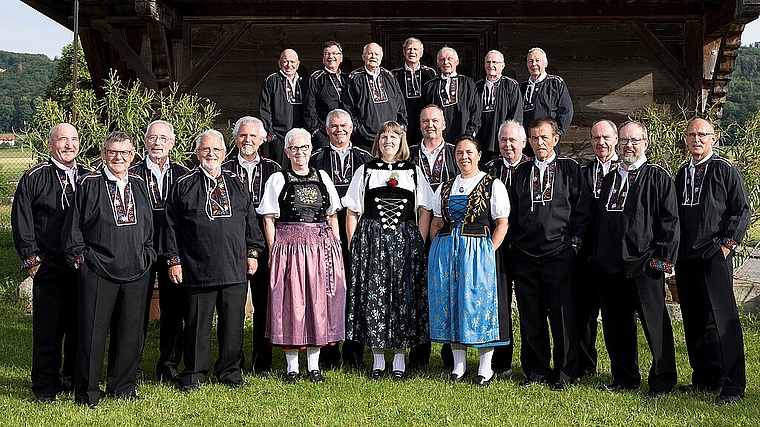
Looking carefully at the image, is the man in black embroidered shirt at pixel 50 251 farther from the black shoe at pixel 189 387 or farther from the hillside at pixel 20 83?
the hillside at pixel 20 83

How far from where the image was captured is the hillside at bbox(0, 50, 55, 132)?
2402 centimetres

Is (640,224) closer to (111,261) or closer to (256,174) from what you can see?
(256,174)

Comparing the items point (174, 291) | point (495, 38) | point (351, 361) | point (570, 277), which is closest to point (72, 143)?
point (174, 291)

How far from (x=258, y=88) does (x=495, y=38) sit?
2715 mm

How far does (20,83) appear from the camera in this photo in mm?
31938

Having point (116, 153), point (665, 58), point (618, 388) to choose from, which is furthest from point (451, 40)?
point (116, 153)

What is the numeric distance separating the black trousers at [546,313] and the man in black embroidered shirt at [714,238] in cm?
70

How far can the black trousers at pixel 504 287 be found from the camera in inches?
200

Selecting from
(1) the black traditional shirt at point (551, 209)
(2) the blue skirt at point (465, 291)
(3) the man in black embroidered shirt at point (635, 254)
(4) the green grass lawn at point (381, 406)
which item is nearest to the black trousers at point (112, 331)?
(4) the green grass lawn at point (381, 406)

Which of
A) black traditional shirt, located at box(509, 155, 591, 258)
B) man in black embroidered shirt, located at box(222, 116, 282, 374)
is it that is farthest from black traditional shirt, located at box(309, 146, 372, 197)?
black traditional shirt, located at box(509, 155, 591, 258)

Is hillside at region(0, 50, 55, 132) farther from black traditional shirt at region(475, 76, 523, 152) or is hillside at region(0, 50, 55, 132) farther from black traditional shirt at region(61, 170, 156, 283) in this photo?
black traditional shirt at region(61, 170, 156, 283)

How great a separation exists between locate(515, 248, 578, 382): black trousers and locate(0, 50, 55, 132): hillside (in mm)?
15425

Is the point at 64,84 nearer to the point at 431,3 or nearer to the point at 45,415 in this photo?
the point at 431,3

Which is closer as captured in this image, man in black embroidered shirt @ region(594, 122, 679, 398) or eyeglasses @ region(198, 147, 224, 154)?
man in black embroidered shirt @ region(594, 122, 679, 398)
